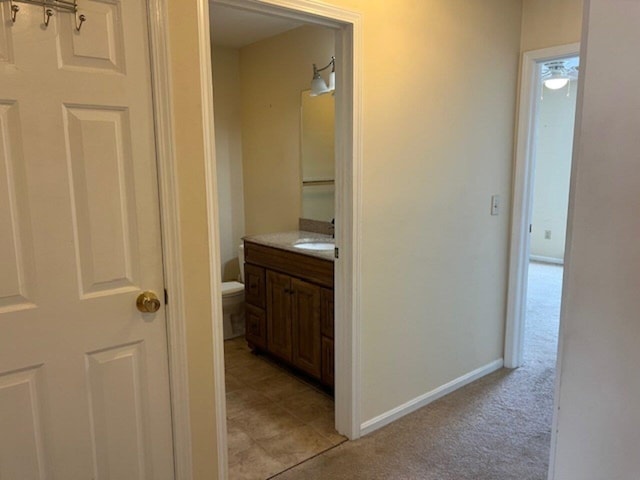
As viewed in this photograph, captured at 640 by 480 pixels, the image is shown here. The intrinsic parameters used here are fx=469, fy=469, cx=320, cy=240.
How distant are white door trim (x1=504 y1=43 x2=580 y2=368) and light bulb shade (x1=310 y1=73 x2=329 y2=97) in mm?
1279

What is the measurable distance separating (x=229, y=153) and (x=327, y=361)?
228 cm

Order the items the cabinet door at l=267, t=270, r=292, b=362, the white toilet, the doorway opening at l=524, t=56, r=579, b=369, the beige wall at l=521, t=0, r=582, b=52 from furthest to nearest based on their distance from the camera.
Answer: the doorway opening at l=524, t=56, r=579, b=369 < the white toilet < the cabinet door at l=267, t=270, r=292, b=362 < the beige wall at l=521, t=0, r=582, b=52

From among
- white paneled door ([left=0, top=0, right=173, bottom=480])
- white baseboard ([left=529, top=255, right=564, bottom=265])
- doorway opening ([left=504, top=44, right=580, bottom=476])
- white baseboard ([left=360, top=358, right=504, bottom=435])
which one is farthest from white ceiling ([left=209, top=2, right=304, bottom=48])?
white baseboard ([left=529, top=255, right=564, bottom=265])

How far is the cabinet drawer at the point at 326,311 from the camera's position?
8.66 feet

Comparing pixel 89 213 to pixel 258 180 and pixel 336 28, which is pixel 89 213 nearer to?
pixel 336 28

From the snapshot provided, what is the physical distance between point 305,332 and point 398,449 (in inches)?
34.3

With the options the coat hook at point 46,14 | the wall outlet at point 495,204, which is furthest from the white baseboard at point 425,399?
the coat hook at point 46,14

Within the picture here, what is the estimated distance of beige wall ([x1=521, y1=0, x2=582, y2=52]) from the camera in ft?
8.63

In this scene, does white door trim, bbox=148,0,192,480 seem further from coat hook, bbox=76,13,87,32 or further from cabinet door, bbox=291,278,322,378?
cabinet door, bbox=291,278,322,378

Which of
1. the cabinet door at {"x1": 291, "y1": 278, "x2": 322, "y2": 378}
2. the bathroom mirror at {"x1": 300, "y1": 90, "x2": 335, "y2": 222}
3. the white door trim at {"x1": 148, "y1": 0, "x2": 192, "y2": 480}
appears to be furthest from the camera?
the bathroom mirror at {"x1": 300, "y1": 90, "x2": 335, "y2": 222}

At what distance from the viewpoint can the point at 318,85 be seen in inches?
130

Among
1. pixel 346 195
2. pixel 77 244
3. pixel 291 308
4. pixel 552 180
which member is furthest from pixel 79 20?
pixel 552 180

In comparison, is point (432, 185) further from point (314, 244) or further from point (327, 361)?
point (327, 361)

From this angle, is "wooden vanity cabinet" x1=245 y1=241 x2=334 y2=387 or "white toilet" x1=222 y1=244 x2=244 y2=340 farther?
"white toilet" x1=222 y1=244 x2=244 y2=340
